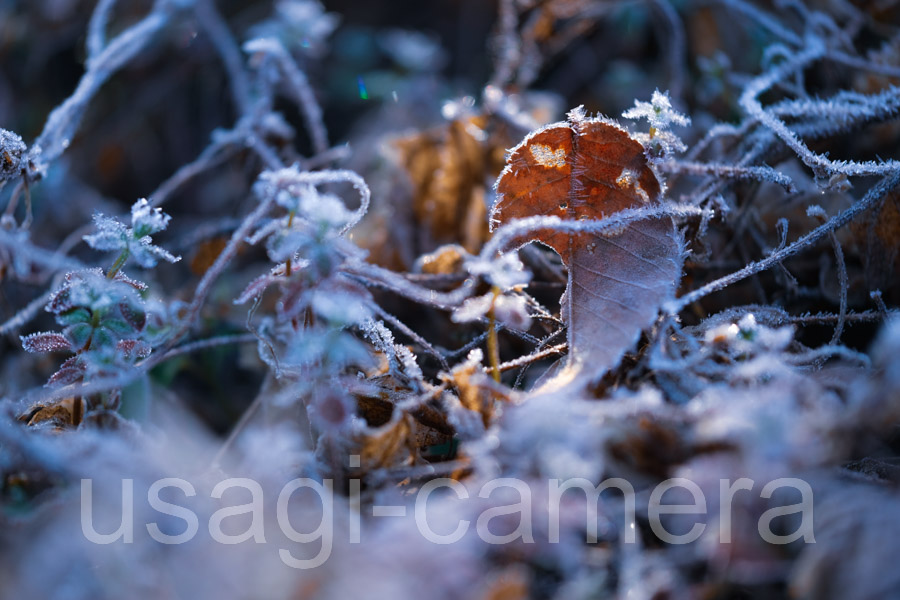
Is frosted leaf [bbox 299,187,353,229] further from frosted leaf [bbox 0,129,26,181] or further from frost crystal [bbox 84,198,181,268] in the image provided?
frosted leaf [bbox 0,129,26,181]

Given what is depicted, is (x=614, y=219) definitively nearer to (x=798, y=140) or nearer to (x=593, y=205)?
(x=593, y=205)

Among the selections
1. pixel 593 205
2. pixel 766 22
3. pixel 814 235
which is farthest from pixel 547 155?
pixel 766 22

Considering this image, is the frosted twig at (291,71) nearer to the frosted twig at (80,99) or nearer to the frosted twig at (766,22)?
the frosted twig at (80,99)

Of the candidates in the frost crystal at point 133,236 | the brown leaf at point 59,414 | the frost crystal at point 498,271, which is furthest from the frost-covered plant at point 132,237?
the frost crystal at point 498,271

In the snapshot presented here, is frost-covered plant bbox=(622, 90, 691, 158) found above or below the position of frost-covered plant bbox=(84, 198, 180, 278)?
above

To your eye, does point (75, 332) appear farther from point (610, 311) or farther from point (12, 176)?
point (610, 311)

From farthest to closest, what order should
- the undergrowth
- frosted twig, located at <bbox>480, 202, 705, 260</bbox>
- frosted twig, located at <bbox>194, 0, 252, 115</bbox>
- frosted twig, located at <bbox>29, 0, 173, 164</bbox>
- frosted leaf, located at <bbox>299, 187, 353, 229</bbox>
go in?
frosted twig, located at <bbox>194, 0, 252, 115</bbox>, frosted twig, located at <bbox>29, 0, 173, 164</bbox>, frosted twig, located at <bbox>480, 202, 705, 260</bbox>, frosted leaf, located at <bbox>299, 187, 353, 229</bbox>, the undergrowth

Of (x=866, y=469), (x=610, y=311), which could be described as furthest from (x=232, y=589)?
(x=866, y=469)

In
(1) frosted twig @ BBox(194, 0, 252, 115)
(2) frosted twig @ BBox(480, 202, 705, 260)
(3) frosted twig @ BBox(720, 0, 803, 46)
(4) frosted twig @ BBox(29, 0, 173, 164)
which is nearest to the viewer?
(2) frosted twig @ BBox(480, 202, 705, 260)

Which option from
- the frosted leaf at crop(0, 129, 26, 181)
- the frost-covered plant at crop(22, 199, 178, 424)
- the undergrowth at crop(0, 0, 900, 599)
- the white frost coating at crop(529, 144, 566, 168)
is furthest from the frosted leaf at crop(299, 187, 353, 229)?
the frosted leaf at crop(0, 129, 26, 181)
